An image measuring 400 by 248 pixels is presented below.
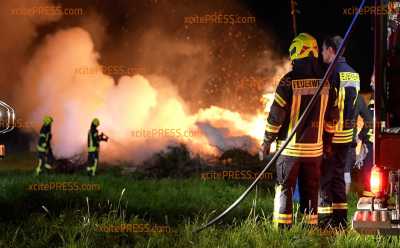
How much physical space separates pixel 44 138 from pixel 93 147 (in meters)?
1.09

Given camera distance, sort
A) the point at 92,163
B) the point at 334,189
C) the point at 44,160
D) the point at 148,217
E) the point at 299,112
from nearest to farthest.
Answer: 1. the point at 299,112
2. the point at 334,189
3. the point at 148,217
4. the point at 92,163
5. the point at 44,160

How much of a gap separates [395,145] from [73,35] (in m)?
9.41

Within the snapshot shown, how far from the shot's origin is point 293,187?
225 inches

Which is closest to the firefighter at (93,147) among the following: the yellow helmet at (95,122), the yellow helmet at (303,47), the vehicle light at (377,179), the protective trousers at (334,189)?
the yellow helmet at (95,122)

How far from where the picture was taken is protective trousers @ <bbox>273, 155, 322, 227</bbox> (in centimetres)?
566

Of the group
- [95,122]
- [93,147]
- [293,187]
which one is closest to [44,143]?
[93,147]

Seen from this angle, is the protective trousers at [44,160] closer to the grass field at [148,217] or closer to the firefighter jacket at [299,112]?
the grass field at [148,217]

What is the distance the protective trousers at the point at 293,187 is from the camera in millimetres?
5660

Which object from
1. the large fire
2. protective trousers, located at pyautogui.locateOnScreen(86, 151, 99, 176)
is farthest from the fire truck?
protective trousers, located at pyautogui.locateOnScreen(86, 151, 99, 176)

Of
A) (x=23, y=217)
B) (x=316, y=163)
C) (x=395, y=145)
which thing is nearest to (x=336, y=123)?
(x=316, y=163)

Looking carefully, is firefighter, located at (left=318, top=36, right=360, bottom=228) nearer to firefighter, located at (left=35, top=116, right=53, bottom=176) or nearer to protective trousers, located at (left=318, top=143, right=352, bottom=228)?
protective trousers, located at (left=318, top=143, right=352, bottom=228)

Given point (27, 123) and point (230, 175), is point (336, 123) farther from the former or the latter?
point (27, 123)

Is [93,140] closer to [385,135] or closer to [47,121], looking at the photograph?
[47,121]

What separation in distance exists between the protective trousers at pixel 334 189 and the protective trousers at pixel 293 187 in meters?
0.53
